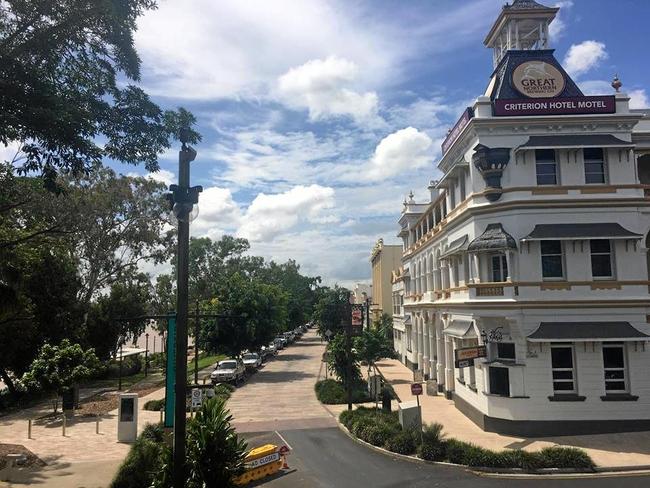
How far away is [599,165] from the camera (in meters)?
20.5

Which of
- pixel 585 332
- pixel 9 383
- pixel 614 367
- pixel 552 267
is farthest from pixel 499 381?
pixel 9 383

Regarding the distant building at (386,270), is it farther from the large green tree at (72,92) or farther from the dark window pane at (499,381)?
the large green tree at (72,92)

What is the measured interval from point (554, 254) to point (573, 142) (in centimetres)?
431

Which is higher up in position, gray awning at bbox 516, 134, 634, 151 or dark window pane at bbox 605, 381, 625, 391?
gray awning at bbox 516, 134, 634, 151

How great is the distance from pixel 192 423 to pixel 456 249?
47.9 feet

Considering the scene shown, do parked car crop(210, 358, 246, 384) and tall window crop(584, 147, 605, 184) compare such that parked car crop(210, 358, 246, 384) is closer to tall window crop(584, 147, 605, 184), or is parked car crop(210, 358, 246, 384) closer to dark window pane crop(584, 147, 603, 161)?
tall window crop(584, 147, 605, 184)

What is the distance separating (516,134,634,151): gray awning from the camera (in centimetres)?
1975

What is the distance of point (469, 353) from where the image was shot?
19.2 meters

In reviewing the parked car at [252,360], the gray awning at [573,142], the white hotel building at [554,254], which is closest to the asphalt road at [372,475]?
the white hotel building at [554,254]

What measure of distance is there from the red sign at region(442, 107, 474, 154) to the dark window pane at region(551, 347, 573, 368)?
9507 mm

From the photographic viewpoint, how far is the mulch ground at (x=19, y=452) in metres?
16.3

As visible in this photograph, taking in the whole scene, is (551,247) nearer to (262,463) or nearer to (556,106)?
(556,106)

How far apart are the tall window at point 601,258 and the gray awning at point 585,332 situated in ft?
6.41

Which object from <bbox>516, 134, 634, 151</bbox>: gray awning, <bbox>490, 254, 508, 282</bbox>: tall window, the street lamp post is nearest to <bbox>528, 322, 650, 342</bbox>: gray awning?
<bbox>490, 254, 508, 282</bbox>: tall window
